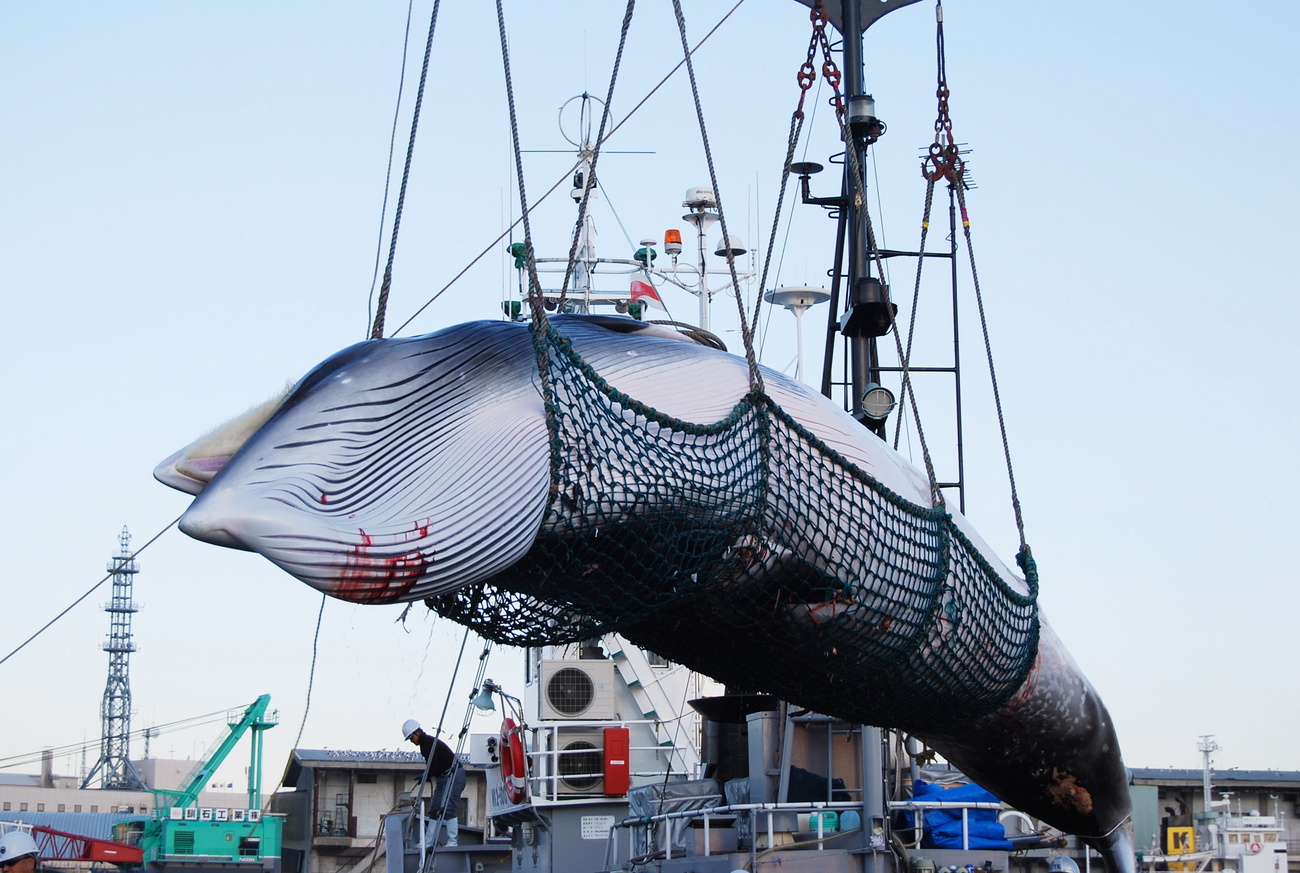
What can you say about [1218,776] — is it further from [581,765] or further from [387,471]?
[387,471]

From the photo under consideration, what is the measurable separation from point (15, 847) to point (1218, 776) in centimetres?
4206

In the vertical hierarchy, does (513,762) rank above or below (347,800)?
above

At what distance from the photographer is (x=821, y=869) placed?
9.51m

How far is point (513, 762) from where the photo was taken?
1727 cm

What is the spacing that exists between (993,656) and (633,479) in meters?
2.28

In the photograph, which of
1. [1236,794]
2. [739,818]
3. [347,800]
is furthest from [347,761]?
[739,818]

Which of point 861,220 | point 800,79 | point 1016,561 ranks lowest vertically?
point 1016,561

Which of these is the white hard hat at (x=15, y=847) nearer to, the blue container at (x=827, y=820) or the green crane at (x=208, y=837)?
the blue container at (x=827, y=820)

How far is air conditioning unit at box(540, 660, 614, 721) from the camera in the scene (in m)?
17.8

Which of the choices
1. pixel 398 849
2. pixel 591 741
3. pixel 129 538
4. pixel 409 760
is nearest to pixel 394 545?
pixel 591 741

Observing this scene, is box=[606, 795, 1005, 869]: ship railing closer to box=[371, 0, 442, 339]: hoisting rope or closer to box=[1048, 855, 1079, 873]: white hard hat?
box=[1048, 855, 1079, 873]: white hard hat

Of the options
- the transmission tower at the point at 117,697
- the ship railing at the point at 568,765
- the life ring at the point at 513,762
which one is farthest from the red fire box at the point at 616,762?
the transmission tower at the point at 117,697

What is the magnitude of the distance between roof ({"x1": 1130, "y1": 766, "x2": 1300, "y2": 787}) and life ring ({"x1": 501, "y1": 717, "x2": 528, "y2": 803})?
82.2 ft

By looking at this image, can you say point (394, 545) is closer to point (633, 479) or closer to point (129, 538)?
point (633, 479)
